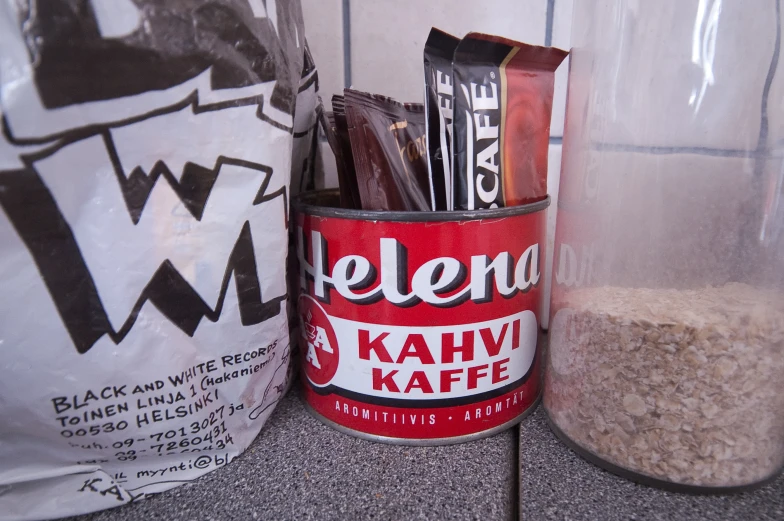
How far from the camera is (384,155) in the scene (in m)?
0.41

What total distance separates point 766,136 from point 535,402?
28cm

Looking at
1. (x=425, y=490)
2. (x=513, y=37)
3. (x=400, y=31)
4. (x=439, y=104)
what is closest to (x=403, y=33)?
(x=400, y=31)

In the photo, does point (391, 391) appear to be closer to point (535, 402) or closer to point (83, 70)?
point (535, 402)

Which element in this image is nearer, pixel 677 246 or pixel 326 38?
pixel 677 246

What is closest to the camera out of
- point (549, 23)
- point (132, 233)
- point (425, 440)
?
point (132, 233)

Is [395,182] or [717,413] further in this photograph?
[395,182]

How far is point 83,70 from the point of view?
250mm

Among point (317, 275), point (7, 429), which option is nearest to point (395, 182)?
point (317, 275)

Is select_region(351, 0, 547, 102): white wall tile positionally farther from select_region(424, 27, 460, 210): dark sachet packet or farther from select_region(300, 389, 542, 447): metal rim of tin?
select_region(300, 389, 542, 447): metal rim of tin

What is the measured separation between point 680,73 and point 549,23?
0.23 m

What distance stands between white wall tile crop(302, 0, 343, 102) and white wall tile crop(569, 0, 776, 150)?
28 cm

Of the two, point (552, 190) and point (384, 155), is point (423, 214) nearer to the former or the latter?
point (384, 155)

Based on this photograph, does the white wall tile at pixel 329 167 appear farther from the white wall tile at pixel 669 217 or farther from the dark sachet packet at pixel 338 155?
the white wall tile at pixel 669 217

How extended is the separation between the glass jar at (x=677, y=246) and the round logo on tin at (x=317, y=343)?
19 centimetres
